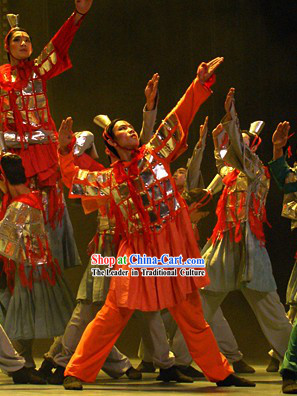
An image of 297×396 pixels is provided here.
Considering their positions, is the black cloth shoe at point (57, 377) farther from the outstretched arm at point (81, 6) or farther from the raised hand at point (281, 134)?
the outstretched arm at point (81, 6)

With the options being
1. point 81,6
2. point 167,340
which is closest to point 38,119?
point 81,6

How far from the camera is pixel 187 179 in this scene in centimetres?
619

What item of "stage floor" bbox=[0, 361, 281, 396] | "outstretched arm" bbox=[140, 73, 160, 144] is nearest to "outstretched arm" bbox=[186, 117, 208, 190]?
"outstretched arm" bbox=[140, 73, 160, 144]

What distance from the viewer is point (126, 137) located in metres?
5.46

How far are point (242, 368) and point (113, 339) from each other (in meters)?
1.21

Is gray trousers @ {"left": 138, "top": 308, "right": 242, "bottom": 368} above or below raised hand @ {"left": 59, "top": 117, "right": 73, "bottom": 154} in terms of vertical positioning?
below

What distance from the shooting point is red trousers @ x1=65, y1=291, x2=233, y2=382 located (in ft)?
17.3

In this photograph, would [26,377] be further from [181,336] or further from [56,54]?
[56,54]

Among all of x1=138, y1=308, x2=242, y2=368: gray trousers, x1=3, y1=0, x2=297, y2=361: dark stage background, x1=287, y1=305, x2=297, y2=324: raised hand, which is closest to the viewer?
x1=138, y1=308, x2=242, y2=368: gray trousers

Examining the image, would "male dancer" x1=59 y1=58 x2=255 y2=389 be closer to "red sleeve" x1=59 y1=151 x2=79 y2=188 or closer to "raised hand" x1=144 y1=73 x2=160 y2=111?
"red sleeve" x1=59 y1=151 x2=79 y2=188

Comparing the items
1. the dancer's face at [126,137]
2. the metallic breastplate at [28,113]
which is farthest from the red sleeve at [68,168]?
the metallic breastplate at [28,113]

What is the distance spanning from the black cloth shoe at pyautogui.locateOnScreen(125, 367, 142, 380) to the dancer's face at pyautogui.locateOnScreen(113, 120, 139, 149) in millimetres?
1229

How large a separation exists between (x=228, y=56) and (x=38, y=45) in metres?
1.19

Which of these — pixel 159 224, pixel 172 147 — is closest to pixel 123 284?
pixel 159 224
